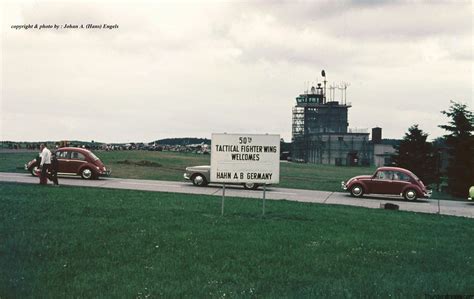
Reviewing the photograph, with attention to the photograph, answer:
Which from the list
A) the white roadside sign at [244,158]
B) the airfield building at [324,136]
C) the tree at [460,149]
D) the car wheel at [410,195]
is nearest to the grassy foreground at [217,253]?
the white roadside sign at [244,158]

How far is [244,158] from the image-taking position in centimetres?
1550

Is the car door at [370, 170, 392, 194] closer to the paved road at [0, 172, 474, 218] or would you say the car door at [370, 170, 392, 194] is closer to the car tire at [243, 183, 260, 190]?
the paved road at [0, 172, 474, 218]

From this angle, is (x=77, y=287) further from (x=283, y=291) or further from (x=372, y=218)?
(x=372, y=218)

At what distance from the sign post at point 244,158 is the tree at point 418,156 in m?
23.9

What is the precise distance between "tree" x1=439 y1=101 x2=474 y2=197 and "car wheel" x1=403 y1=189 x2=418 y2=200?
920cm

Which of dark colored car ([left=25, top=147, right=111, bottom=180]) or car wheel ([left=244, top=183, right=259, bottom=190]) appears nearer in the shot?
car wheel ([left=244, top=183, right=259, bottom=190])

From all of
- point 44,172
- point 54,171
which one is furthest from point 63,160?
point 44,172

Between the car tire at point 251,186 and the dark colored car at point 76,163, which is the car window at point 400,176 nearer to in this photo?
the car tire at point 251,186

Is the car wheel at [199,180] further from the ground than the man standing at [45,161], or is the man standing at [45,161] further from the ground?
the man standing at [45,161]

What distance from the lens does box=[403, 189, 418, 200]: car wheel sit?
82.0ft

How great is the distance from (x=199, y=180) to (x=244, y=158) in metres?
11.7

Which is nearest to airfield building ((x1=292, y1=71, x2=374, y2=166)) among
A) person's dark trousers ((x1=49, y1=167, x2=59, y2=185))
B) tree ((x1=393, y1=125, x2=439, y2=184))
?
tree ((x1=393, y1=125, x2=439, y2=184))

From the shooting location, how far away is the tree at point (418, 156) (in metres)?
36.6

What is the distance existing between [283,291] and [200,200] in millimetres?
11849
